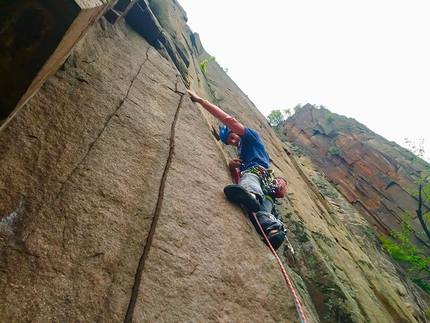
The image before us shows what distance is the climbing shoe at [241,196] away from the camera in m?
3.52

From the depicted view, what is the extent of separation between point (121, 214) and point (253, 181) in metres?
2.13

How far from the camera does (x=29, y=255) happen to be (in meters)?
1.90

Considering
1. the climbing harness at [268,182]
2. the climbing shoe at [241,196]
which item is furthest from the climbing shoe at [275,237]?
the climbing harness at [268,182]

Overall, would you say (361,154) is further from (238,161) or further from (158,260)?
(158,260)

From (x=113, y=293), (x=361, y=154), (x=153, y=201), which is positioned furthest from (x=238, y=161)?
(x=361, y=154)

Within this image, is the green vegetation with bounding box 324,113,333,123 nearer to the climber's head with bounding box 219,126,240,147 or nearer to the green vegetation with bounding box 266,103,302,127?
the green vegetation with bounding box 266,103,302,127

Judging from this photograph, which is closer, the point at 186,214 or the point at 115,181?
the point at 115,181

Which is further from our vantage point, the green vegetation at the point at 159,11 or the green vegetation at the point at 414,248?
the green vegetation at the point at 414,248

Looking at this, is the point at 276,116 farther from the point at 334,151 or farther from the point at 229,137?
the point at 229,137

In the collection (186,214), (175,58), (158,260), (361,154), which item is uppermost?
(361,154)

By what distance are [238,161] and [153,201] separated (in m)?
2.15

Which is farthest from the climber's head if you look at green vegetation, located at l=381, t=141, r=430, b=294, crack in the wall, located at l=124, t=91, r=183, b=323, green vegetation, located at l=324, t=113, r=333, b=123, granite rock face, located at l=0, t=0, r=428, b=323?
green vegetation, located at l=324, t=113, r=333, b=123

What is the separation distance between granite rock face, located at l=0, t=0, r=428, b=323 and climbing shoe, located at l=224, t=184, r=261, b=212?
0.11 m

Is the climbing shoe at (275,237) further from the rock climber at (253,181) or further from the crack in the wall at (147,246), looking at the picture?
the crack in the wall at (147,246)
